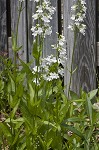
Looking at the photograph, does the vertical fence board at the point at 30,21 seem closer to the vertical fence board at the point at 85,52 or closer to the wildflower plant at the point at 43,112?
the vertical fence board at the point at 85,52

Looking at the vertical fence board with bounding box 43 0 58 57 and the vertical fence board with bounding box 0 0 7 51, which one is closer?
the vertical fence board with bounding box 43 0 58 57

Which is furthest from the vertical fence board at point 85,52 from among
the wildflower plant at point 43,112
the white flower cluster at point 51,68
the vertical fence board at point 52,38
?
the white flower cluster at point 51,68

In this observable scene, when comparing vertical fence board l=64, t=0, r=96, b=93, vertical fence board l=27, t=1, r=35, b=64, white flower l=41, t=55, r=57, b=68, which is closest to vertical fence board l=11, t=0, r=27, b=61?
vertical fence board l=27, t=1, r=35, b=64

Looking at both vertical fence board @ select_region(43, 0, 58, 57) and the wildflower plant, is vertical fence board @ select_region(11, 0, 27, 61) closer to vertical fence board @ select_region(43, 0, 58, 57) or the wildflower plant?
vertical fence board @ select_region(43, 0, 58, 57)

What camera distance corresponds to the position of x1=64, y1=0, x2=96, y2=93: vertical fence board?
3.80 metres

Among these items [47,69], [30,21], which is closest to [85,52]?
[30,21]

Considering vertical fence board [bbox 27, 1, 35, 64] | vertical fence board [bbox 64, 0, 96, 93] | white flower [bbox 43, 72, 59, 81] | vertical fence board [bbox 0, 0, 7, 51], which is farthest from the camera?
vertical fence board [bbox 0, 0, 7, 51]

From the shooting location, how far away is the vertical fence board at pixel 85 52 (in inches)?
150

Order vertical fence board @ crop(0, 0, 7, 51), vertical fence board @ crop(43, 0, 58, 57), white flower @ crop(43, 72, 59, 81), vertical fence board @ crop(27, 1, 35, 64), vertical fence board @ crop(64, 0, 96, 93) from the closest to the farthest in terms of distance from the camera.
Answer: white flower @ crop(43, 72, 59, 81) < vertical fence board @ crop(64, 0, 96, 93) < vertical fence board @ crop(43, 0, 58, 57) < vertical fence board @ crop(27, 1, 35, 64) < vertical fence board @ crop(0, 0, 7, 51)

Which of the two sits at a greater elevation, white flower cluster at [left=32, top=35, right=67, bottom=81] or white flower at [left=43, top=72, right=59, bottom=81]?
white flower cluster at [left=32, top=35, right=67, bottom=81]

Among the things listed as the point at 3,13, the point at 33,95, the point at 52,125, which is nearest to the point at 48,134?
the point at 52,125

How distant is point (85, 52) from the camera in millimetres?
3834

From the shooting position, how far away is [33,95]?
2381 mm

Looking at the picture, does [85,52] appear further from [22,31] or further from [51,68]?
[51,68]
